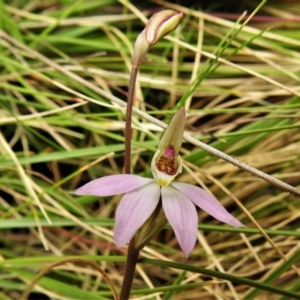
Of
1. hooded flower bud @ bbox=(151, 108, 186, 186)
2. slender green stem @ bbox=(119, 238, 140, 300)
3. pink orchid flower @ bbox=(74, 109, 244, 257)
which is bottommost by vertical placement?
slender green stem @ bbox=(119, 238, 140, 300)

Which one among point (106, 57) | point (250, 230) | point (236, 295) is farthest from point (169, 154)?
point (106, 57)

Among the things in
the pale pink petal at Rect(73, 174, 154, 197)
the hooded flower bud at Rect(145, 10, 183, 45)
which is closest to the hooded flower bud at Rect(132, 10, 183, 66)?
the hooded flower bud at Rect(145, 10, 183, 45)

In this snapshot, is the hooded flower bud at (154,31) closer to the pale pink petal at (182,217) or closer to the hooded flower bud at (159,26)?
the hooded flower bud at (159,26)

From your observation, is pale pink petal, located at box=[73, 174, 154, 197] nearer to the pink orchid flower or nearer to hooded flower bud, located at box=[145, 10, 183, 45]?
the pink orchid flower

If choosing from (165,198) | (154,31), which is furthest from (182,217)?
(154,31)

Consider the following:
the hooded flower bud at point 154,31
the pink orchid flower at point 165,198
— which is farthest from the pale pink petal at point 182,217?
the hooded flower bud at point 154,31

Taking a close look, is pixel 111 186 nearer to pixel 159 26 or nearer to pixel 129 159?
pixel 129 159
